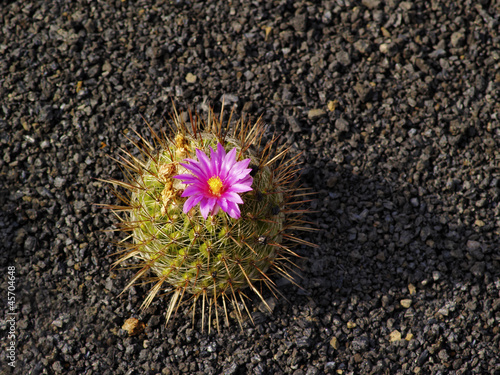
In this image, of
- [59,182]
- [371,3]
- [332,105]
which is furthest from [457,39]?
[59,182]

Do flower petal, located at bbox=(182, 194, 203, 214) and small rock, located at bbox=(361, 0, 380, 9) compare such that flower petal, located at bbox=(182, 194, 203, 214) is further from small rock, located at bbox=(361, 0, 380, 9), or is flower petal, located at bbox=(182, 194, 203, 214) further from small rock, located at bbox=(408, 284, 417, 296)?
small rock, located at bbox=(361, 0, 380, 9)

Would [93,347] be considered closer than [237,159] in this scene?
No

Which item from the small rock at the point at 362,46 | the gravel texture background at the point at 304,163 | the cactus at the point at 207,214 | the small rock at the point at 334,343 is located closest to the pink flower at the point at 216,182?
the cactus at the point at 207,214

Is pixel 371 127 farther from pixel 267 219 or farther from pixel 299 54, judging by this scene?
pixel 267 219

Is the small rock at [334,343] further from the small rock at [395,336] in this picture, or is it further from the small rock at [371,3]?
the small rock at [371,3]

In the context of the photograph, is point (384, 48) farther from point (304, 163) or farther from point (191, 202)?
point (191, 202)

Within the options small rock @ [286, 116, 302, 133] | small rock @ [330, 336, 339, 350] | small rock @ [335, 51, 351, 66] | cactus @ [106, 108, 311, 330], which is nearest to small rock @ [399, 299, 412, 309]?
small rock @ [330, 336, 339, 350]

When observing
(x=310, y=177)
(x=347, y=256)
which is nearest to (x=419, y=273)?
(x=347, y=256)
